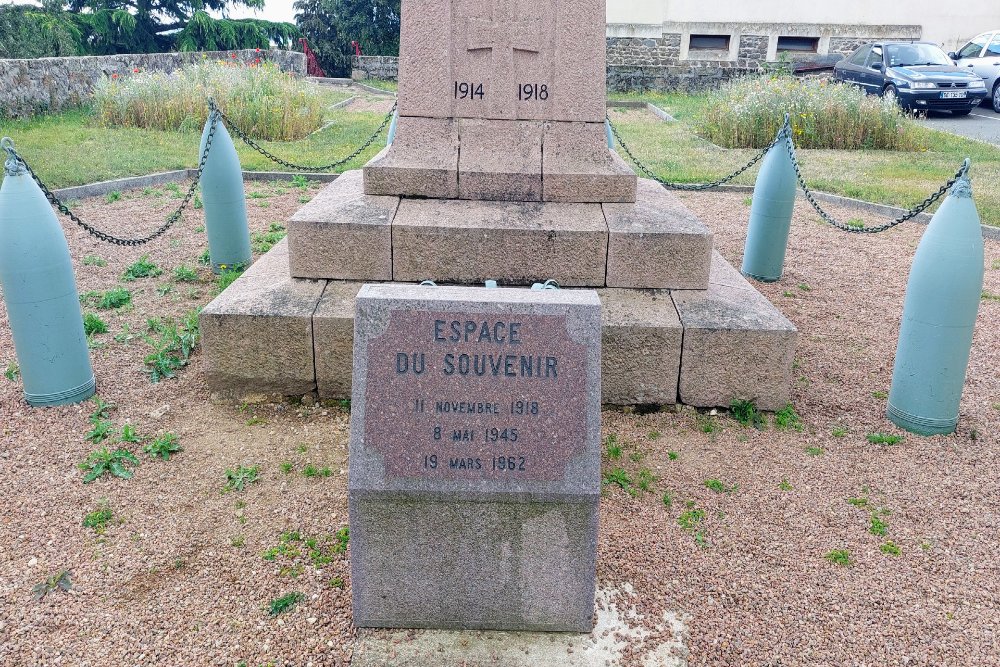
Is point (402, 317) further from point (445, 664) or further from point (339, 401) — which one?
point (339, 401)

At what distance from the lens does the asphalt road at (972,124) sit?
47.8 feet

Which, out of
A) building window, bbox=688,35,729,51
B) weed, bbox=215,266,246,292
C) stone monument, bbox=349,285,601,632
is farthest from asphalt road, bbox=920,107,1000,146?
stone monument, bbox=349,285,601,632

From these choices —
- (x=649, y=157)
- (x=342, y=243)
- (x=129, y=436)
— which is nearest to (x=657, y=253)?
(x=342, y=243)

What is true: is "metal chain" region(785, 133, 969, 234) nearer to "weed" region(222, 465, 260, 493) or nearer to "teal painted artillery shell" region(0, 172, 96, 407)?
"weed" region(222, 465, 260, 493)

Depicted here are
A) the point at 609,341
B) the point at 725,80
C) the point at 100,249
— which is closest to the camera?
the point at 609,341

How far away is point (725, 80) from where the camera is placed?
21344mm

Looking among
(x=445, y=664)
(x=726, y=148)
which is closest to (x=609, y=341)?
(x=445, y=664)

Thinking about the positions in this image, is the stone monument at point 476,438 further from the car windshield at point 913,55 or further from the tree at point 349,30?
the tree at point 349,30

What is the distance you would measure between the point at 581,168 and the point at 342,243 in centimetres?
160

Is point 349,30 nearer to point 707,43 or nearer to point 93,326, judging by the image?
point 707,43

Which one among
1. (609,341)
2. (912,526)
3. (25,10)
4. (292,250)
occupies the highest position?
(25,10)

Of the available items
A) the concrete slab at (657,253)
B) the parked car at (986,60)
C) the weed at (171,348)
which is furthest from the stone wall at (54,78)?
the parked car at (986,60)

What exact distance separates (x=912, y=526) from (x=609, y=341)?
1.70 m

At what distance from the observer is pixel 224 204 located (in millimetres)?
6484
